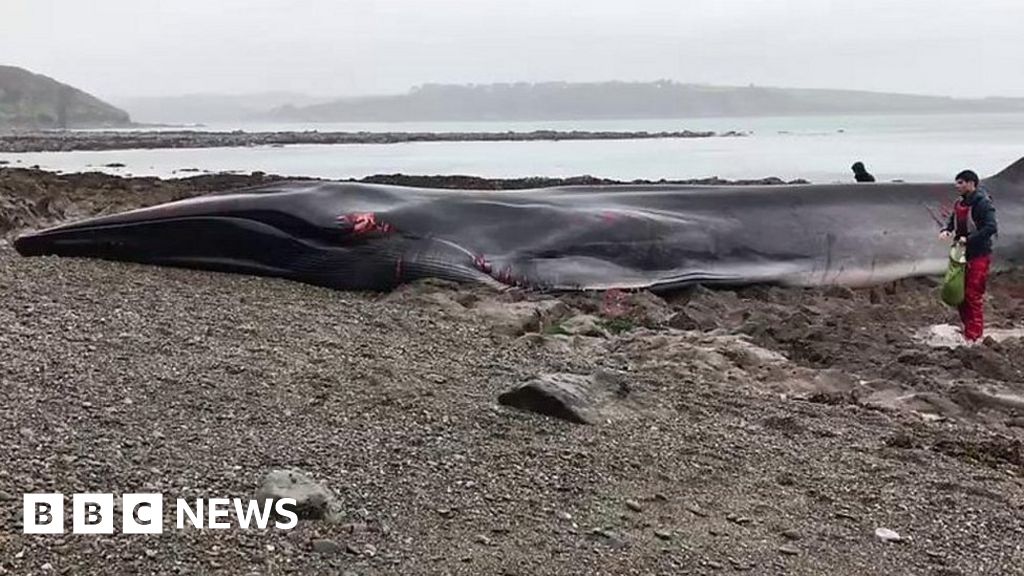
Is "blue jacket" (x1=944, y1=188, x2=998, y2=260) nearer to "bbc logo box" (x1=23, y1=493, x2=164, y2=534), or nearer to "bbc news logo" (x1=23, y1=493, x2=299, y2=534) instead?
"bbc news logo" (x1=23, y1=493, x2=299, y2=534)

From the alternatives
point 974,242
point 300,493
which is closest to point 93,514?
point 300,493

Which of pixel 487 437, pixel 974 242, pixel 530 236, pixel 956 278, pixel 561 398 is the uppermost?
pixel 974 242

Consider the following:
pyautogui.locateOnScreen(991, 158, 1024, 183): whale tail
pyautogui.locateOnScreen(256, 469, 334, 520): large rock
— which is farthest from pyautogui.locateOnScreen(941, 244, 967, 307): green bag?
pyautogui.locateOnScreen(256, 469, 334, 520): large rock

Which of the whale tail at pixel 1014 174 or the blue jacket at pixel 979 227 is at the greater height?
the whale tail at pixel 1014 174

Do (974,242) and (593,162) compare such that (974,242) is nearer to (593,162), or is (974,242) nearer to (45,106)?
(593,162)

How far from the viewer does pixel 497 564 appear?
3979mm

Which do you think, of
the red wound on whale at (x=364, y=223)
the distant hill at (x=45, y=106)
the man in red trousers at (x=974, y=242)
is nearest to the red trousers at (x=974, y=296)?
the man in red trousers at (x=974, y=242)

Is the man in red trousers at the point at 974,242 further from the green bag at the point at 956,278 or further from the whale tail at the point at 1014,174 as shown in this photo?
the whale tail at the point at 1014,174

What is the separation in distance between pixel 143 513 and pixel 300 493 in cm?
59

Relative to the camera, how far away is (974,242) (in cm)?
902

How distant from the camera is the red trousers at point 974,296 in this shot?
9023 millimetres

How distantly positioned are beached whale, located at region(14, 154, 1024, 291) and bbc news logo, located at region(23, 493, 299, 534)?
5425 millimetres

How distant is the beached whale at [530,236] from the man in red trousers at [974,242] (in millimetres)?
2144

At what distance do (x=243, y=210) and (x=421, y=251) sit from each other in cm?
165
